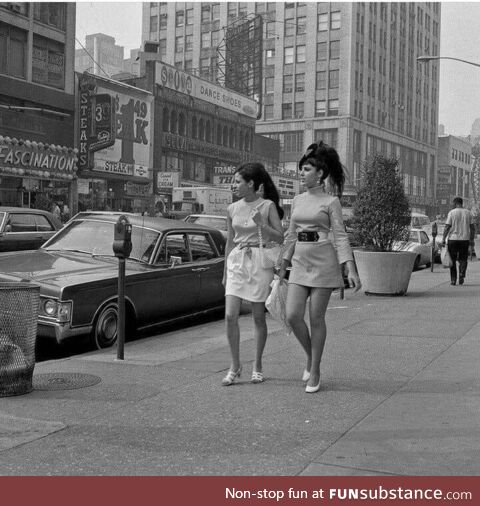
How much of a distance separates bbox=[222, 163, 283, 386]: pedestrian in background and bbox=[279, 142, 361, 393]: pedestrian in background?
0.27 metres

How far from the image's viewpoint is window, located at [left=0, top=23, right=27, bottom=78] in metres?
33.6

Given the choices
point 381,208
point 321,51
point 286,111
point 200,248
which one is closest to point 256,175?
point 200,248

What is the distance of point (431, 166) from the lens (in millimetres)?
112812

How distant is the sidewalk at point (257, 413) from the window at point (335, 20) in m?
82.9

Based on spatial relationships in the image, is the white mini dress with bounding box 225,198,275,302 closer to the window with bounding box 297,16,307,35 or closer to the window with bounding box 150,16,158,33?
the window with bounding box 297,16,307,35

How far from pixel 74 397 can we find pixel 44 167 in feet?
101

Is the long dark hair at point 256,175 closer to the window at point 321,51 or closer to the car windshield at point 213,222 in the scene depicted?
the car windshield at point 213,222

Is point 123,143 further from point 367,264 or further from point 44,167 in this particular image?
point 367,264

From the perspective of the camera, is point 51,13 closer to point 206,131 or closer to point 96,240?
point 206,131

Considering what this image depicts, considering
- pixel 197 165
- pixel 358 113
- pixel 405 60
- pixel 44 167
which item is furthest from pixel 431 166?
pixel 44 167

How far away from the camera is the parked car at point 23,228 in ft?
46.2

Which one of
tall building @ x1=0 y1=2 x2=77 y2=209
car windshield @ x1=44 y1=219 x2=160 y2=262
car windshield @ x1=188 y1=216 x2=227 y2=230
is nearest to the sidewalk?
car windshield @ x1=44 y1=219 x2=160 y2=262

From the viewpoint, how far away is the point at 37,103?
3550 centimetres
